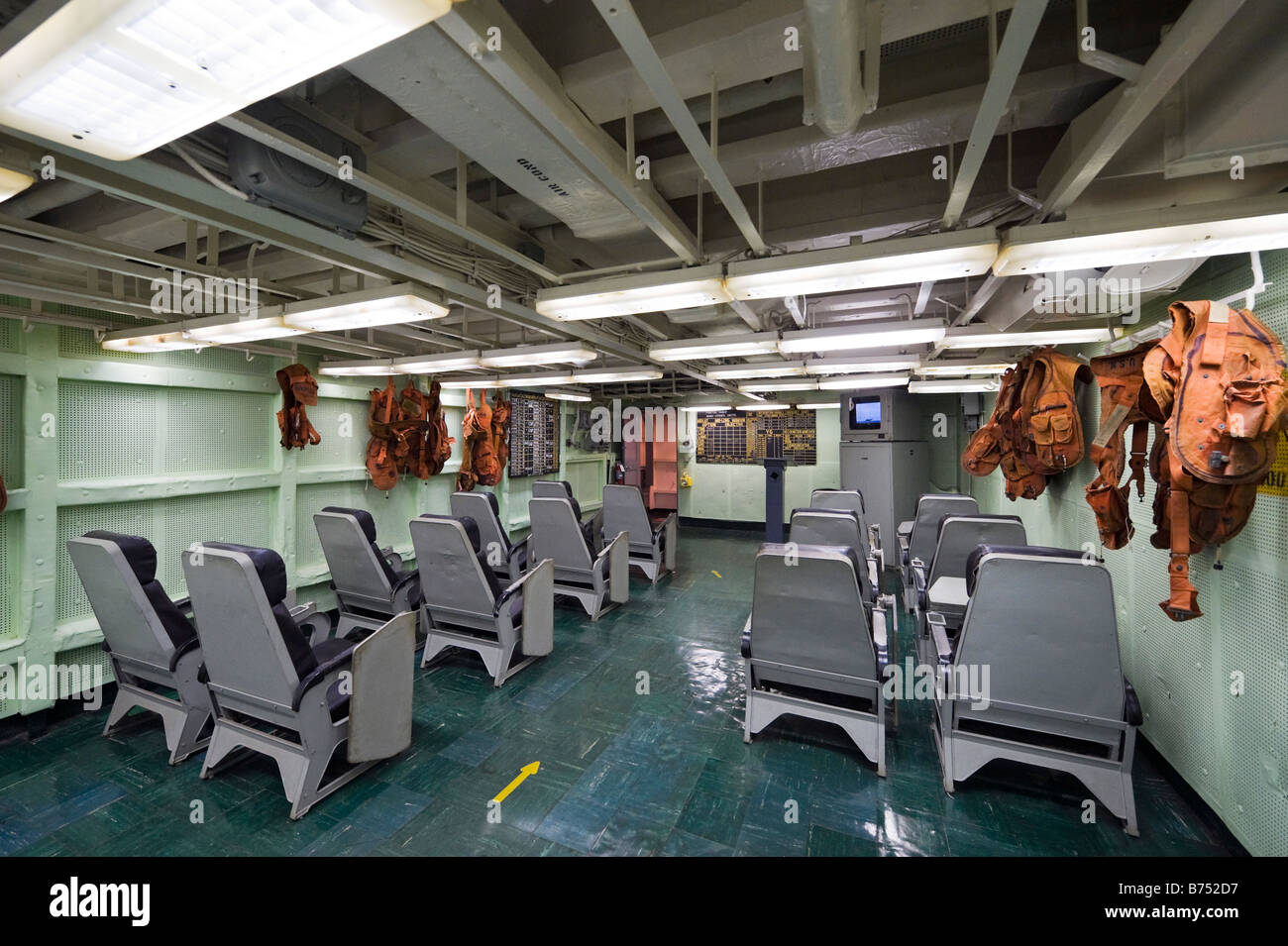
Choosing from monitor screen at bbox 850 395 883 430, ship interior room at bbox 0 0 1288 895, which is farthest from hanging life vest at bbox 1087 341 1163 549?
monitor screen at bbox 850 395 883 430

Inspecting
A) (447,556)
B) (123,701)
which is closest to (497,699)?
(447,556)

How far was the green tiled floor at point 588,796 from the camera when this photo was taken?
2.20 meters

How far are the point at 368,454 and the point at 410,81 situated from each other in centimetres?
480

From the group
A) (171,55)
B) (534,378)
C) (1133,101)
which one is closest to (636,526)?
(534,378)

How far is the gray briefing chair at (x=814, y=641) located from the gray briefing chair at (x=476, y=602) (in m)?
1.81

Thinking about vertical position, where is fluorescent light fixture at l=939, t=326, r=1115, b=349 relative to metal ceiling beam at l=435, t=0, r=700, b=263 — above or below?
below

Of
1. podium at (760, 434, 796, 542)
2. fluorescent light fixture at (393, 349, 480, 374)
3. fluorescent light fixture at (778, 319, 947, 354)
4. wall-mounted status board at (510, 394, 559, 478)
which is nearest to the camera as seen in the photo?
fluorescent light fixture at (778, 319, 947, 354)

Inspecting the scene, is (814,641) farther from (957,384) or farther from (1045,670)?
(957,384)

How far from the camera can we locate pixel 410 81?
1.23 meters

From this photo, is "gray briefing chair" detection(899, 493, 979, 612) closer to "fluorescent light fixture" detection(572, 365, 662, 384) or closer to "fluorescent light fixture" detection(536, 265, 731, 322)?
"fluorescent light fixture" detection(572, 365, 662, 384)

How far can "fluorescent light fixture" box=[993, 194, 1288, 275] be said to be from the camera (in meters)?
1.42

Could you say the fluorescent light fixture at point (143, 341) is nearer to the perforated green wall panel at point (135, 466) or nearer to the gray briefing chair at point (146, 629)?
the perforated green wall panel at point (135, 466)

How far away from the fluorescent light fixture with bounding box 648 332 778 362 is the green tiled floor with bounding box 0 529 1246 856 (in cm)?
251

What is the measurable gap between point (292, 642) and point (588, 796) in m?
1.67
